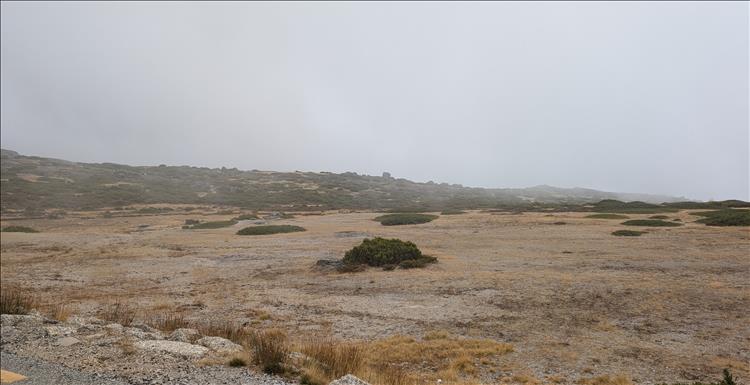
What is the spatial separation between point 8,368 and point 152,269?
43.4ft

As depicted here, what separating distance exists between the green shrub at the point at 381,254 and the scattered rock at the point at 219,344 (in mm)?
10269

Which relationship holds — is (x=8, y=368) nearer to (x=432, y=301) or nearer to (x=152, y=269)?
(x=432, y=301)

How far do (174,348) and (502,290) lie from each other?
32.3 feet

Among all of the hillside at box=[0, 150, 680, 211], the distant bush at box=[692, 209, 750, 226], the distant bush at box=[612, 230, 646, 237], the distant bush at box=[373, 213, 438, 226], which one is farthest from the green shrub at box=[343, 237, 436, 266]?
the hillside at box=[0, 150, 680, 211]

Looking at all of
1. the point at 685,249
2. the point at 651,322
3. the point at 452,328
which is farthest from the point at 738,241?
the point at 452,328

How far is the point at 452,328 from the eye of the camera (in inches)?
423

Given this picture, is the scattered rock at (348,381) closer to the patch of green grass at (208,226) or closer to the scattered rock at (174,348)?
the scattered rock at (174,348)

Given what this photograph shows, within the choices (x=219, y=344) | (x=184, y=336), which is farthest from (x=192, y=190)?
(x=219, y=344)

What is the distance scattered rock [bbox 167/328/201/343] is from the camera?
9.09 metres

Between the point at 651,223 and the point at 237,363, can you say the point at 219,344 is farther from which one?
the point at 651,223

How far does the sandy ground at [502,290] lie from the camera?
8.90m

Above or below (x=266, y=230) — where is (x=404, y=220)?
above

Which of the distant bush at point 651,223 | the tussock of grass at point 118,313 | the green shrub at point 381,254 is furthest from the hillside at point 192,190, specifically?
the tussock of grass at point 118,313

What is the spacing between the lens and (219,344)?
340 inches
